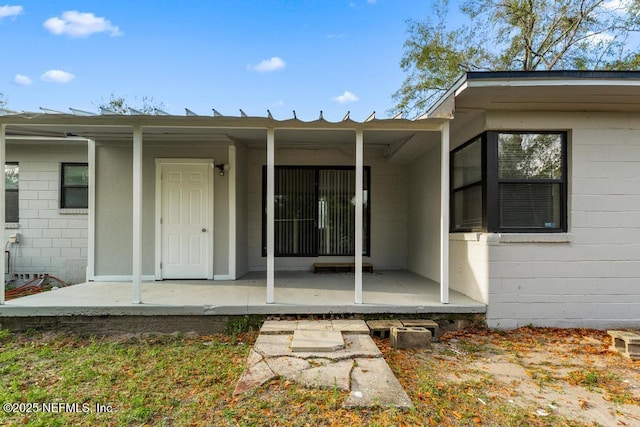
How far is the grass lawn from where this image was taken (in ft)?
7.88

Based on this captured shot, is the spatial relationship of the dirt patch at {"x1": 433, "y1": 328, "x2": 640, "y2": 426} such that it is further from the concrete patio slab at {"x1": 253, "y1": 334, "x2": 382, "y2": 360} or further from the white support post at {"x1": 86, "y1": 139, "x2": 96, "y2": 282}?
the white support post at {"x1": 86, "y1": 139, "x2": 96, "y2": 282}

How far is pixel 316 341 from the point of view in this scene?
3.42 m

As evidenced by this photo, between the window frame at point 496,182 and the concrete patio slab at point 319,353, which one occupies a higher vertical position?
the window frame at point 496,182

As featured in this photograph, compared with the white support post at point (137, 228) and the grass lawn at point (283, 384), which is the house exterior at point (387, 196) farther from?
the grass lawn at point (283, 384)

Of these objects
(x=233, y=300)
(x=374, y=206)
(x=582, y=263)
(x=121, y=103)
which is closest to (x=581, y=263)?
(x=582, y=263)

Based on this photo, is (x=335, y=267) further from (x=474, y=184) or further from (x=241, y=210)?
(x=474, y=184)

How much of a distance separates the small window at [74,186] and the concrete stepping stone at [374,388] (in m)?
6.94

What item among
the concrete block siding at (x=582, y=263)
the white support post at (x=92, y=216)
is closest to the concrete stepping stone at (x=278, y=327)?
the concrete block siding at (x=582, y=263)

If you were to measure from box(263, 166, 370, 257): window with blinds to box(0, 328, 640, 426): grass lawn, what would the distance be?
337 cm

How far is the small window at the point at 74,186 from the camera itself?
24.2 feet

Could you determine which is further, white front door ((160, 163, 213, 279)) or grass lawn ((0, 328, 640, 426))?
white front door ((160, 163, 213, 279))

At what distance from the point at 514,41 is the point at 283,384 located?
16.1 metres

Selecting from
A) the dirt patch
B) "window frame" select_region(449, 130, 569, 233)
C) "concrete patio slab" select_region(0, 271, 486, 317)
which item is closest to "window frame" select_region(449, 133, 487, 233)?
"window frame" select_region(449, 130, 569, 233)

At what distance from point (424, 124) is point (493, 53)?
12889 millimetres
